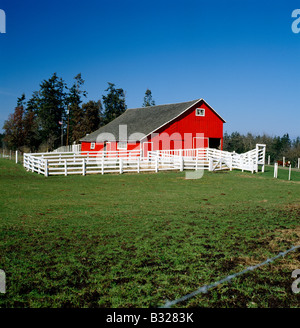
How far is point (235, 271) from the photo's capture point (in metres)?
4.59

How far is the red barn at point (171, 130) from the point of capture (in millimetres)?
30547

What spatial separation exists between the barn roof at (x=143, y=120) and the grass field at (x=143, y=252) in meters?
21.7

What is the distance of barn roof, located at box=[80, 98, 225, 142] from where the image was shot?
3128cm

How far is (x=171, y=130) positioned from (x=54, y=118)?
143 feet

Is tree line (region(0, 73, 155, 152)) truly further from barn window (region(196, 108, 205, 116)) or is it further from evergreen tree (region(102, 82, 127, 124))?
barn window (region(196, 108, 205, 116))

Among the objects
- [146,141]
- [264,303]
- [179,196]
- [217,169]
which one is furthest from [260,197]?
[146,141]

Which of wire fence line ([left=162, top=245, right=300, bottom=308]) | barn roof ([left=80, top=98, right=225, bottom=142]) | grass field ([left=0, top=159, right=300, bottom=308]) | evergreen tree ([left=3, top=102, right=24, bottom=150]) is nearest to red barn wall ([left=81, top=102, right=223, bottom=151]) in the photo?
barn roof ([left=80, top=98, right=225, bottom=142])

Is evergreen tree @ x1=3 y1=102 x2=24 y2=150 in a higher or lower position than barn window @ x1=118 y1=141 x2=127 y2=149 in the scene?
higher

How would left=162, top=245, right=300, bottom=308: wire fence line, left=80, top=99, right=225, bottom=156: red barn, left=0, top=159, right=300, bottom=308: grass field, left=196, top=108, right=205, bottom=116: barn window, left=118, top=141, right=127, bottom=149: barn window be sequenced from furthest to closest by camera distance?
left=118, top=141, right=127, bottom=149: barn window < left=196, top=108, right=205, bottom=116: barn window < left=80, top=99, right=225, bottom=156: red barn < left=0, top=159, right=300, bottom=308: grass field < left=162, top=245, right=300, bottom=308: wire fence line

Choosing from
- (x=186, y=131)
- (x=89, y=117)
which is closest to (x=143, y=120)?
(x=186, y=131)

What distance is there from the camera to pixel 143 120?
3569 cm

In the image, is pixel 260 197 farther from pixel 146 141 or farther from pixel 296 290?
pixel 146 141

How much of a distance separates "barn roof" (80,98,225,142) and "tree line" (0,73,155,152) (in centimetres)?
1431

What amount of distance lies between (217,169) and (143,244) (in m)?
19.1
